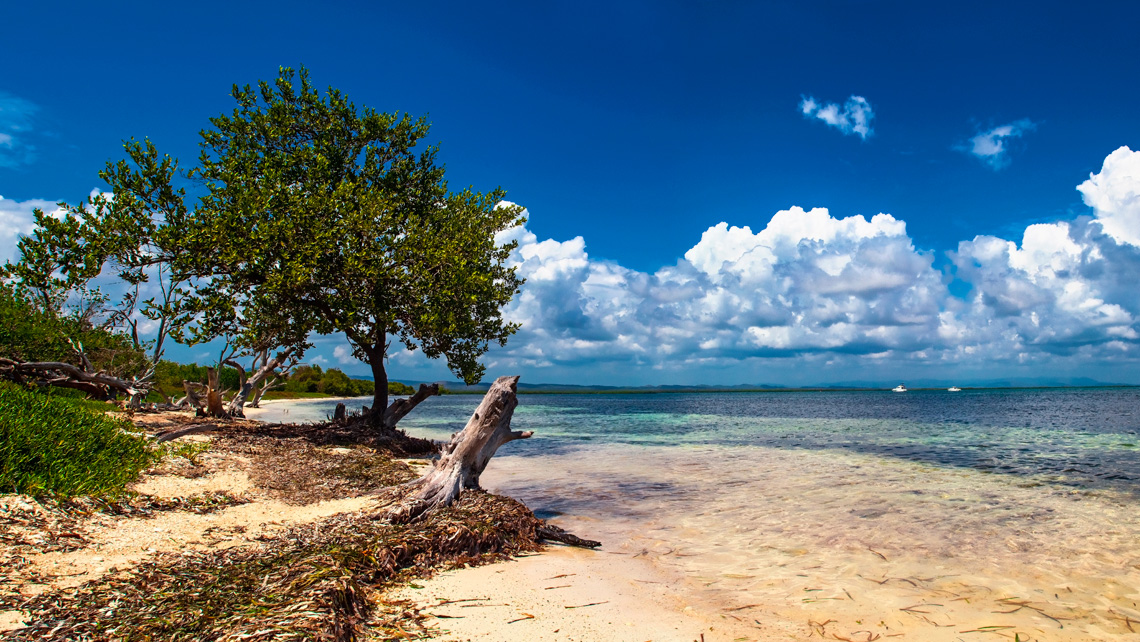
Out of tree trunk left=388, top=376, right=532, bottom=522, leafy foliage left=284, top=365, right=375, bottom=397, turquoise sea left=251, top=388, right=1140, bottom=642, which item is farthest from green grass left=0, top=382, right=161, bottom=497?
leafy foliage left=284, top=365, right=375, bottom=397

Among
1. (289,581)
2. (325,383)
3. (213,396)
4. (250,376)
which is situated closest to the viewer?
(289,581)

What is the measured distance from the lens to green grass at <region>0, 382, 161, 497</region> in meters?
7.29

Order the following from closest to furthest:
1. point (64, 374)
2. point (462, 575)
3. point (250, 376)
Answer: point (462, 575) < point (64, 374) < point (250, 376)

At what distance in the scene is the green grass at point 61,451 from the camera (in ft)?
23.9

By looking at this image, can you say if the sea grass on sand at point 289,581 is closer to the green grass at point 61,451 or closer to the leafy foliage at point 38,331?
the green grass at point 61,451

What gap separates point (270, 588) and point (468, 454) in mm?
5111

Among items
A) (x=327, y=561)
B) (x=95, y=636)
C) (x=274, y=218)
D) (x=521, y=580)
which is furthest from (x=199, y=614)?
(x=274, y=218)

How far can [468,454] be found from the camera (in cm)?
1038

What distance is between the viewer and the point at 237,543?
7.10 metres

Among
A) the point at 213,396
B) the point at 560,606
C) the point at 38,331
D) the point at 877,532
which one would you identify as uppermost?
the point at 38,331

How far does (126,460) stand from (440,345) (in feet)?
36.2

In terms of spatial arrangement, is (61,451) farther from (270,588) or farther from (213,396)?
(213,396)

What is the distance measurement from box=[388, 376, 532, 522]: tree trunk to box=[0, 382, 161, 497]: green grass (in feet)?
14.5

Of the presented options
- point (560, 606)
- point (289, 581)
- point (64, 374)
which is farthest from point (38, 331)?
point (560, 606)
